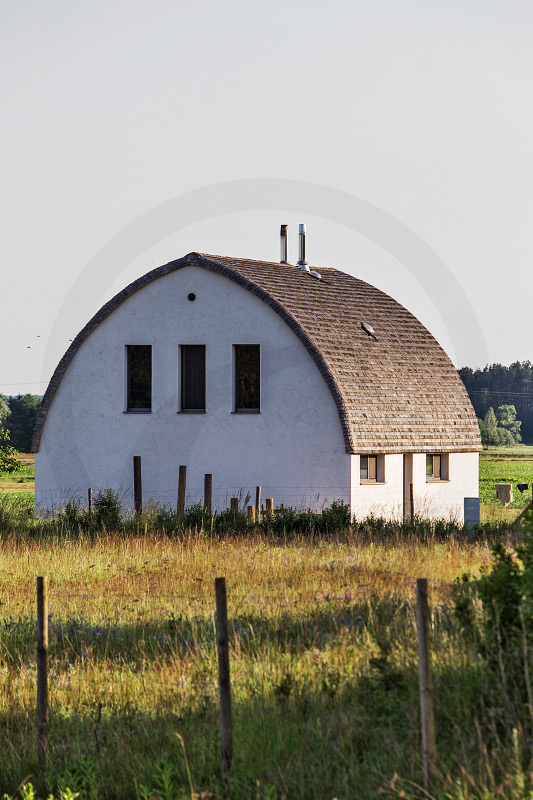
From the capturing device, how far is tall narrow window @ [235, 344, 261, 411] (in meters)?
24.5

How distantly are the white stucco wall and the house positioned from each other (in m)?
0.04

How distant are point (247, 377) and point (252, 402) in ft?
2.03

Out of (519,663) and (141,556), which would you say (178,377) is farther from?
(519,663)

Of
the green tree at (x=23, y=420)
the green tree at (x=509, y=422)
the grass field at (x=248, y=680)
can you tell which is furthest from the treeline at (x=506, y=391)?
the grass field at (x=248, y=680)

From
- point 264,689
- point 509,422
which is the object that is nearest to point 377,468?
point 264,689

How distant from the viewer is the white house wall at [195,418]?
927 inches

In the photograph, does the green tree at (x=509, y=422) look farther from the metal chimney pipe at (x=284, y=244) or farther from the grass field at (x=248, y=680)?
the grass field at (x=248, y=680)

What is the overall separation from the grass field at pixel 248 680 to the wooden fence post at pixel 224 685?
11cm

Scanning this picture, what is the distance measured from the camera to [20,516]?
72.5ft

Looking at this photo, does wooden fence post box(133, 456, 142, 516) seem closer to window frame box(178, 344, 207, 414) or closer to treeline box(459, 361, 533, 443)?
window frame box(178, 344, 207, 414)

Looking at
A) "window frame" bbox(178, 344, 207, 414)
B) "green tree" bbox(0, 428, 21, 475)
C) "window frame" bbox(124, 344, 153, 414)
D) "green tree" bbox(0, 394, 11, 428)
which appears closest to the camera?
"window frame" bbox(178, 344, 207, 414)

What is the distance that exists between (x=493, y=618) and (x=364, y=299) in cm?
2153

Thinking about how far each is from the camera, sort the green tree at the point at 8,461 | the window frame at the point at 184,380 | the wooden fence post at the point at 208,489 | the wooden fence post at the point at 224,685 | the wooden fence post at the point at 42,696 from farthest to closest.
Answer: the green tree at the point at 8,461 < the window frame at the point at 184,380 < the wooden fence post at the point at 208,489 < the wooden fence post at the point at 42,696 < the wooden fence post at the point at 224,685

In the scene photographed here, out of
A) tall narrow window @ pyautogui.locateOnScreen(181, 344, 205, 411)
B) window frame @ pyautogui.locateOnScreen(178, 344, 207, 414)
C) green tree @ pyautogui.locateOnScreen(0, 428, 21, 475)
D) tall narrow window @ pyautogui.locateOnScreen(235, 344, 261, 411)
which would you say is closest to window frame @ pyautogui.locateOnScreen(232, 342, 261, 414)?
tall narrow window @ pyautogui.locateOnScreen(235, 344, 261, 411)
